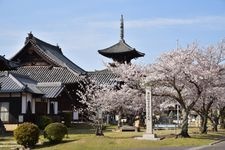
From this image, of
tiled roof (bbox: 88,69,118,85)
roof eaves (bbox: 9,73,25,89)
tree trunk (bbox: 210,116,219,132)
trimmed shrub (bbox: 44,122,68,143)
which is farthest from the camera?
tiled roof (bbox: 88,69,118,85)

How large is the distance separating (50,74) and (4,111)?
15.2 meters

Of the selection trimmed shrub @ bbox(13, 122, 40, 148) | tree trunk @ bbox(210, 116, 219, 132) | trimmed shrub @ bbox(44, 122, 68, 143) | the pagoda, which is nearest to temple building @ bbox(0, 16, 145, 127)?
the pagoda

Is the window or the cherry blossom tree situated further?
the window

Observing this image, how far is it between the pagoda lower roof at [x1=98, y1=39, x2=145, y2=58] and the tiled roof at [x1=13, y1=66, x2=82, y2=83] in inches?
231

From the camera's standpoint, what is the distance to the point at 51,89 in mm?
42938

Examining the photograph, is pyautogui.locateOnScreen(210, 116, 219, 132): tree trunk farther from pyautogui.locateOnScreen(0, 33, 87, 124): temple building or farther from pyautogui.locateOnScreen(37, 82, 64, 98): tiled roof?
pyautogui.locateOnScreen(37, 82, 64, 98): tiled roof

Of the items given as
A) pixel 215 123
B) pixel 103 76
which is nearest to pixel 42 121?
pixel 215 123

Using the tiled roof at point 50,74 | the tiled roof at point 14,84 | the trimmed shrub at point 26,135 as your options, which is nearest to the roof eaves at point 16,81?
the tiled roof at point 14,84

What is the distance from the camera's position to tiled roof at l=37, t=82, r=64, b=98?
4153cm

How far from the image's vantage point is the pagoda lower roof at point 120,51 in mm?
53134

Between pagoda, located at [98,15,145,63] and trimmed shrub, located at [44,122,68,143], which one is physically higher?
pagoda, located at [98,15,145,63]

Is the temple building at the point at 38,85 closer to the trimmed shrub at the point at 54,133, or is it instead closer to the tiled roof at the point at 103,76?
the tiled roof at the point at 103,76

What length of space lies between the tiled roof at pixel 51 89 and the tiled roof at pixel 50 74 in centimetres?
499

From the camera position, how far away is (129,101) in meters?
37.1
